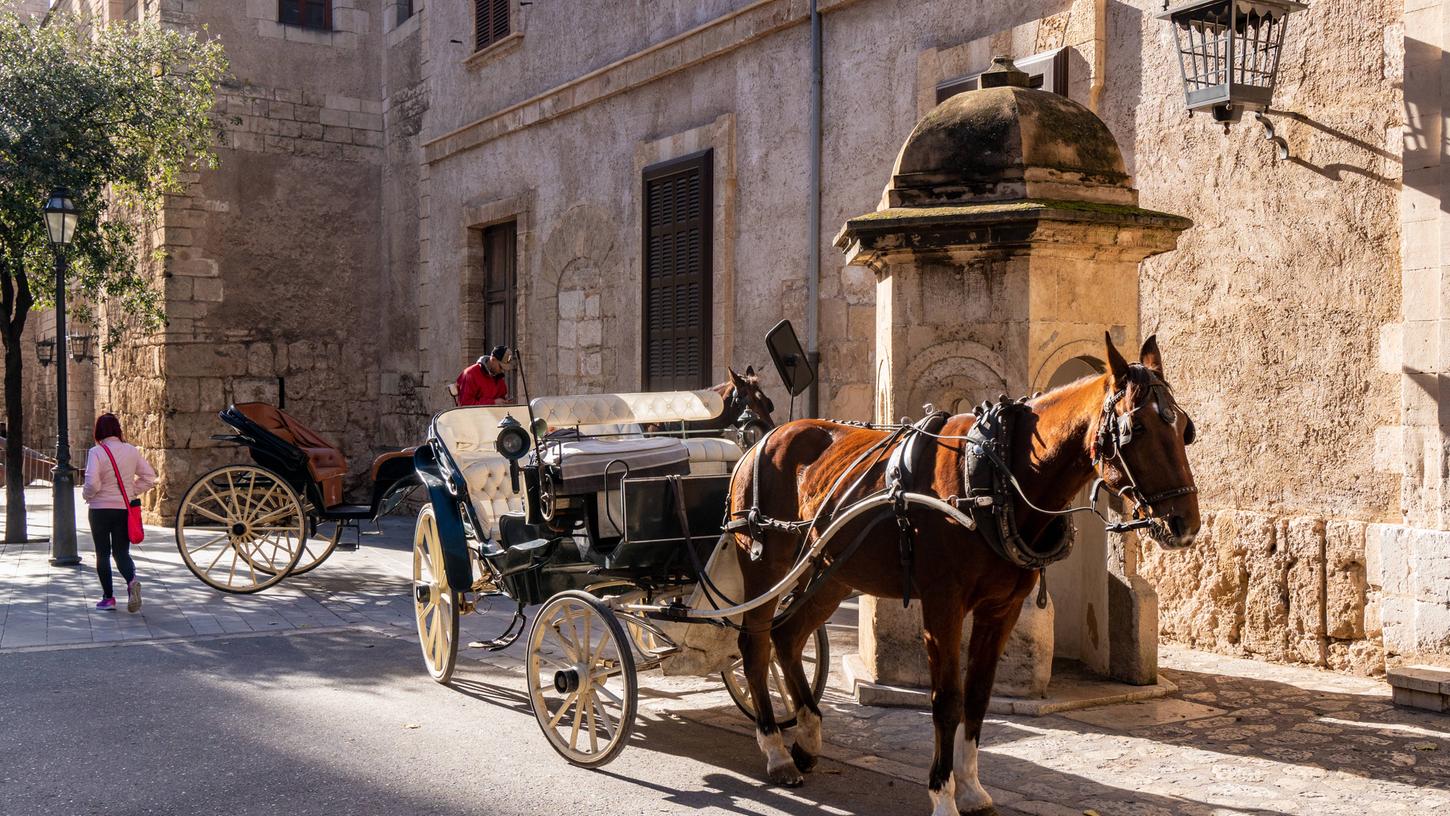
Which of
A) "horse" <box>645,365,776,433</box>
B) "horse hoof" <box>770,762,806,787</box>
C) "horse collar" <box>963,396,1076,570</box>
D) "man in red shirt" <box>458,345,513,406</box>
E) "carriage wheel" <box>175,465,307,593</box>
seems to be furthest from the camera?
"man in red shirt" <box>458,345,513,406</box>

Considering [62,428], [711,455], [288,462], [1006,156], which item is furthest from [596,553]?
[62,428]

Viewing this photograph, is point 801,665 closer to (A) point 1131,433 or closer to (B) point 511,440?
(B) point 511,440

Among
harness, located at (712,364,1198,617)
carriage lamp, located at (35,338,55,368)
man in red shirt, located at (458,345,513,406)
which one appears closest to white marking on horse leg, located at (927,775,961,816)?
harness, located at (712,364,1198,617)

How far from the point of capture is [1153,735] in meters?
5.72

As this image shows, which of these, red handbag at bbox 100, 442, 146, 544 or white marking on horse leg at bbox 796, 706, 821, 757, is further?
red handbag at bbox 100, 442, 146, 544

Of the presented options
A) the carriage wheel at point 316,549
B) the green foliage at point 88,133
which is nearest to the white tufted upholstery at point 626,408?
the carriage wheel at point 316,549

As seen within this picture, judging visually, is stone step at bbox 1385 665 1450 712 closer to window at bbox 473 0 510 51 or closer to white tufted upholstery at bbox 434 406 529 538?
white tufted upholstery at bbox 434 406 529 538

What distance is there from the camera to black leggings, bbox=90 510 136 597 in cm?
901

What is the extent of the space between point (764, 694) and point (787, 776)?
328 mm

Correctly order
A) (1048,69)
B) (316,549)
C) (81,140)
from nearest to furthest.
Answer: (1048,69)
(316,549)
(81,140)

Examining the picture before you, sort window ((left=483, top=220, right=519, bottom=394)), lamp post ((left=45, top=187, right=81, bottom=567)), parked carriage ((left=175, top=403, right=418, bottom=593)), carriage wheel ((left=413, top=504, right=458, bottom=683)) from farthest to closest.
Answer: window ((left=483, top=220, right=519, bottom=394)) → lamp post ((left=45, top=187, right=81, bottom=567)) → parked carriage ((left=175, top=403, right=418, bottom=593)) → carriage wheel ((left=413, top=504, right=458, bottom=683))

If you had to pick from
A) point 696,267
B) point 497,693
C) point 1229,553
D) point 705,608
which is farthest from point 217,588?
point 1229,553

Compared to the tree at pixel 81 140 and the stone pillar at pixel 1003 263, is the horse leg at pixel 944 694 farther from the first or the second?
the tree at pixel 81 140

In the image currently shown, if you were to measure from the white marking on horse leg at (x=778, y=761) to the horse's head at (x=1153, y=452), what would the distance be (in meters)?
1.75
